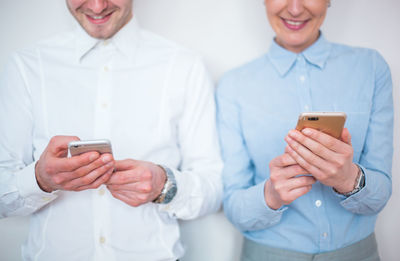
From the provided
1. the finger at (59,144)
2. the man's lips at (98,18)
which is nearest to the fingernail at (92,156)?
the finger at (59,144)

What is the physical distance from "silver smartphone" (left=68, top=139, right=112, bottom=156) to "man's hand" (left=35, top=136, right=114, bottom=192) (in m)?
0.01

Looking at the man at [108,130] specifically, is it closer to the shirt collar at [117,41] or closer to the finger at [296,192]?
the shirt collar at [117,41]

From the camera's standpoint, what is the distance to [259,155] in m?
1.29

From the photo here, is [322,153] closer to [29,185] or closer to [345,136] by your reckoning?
[345,136]

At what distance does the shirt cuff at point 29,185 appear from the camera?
112cm

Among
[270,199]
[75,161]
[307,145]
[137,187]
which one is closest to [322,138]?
[307,145]

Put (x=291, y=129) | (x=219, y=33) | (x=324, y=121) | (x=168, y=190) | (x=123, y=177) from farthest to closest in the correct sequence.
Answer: (x=219, y=33) < (x=291, y=129) < (x=168, y=190) < (x=123, y=177) < (x=324, y=121)

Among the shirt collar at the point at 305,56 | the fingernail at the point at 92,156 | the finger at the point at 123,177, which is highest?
the shirt collar at the point at 305,56

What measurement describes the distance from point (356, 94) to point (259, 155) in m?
0.40

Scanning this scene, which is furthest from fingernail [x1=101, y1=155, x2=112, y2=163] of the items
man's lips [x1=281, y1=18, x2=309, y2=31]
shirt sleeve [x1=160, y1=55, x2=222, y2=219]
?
man's lips [x1=281, y1=18, x2=309, y2=31]

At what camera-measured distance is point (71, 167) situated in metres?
0.97

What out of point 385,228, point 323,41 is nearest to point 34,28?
point 323,41

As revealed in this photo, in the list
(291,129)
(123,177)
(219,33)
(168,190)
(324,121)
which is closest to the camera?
(324,121)

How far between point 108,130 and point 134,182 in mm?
253
